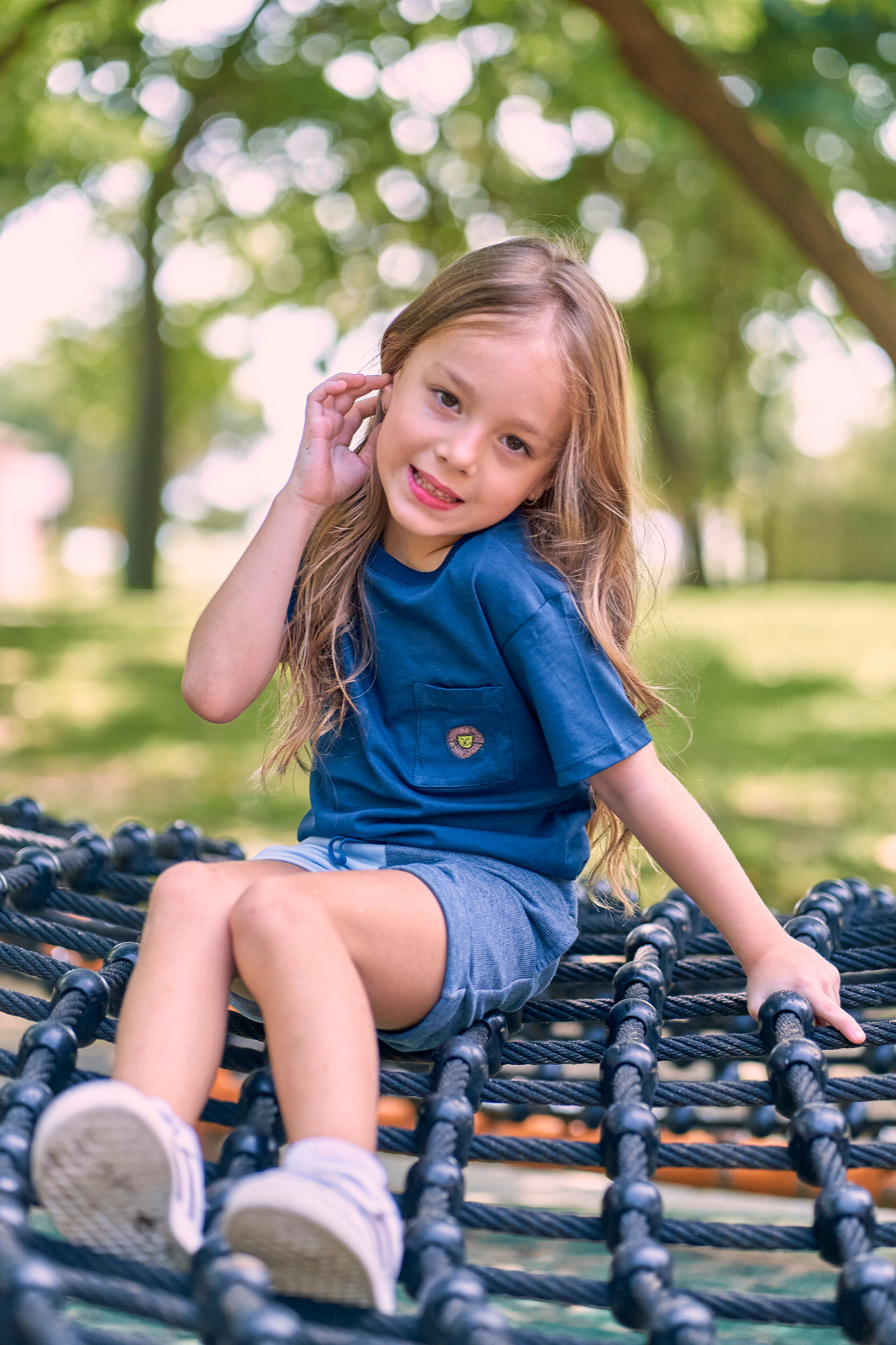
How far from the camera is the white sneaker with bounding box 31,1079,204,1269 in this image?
3.64 ft

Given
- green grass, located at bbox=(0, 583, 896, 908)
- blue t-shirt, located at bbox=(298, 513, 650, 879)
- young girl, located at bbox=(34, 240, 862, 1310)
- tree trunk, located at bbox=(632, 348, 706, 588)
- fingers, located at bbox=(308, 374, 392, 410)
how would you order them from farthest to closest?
tree trunk, located at bbox=(632, 348, 706, 588)
green grass, located at bbox=(0, 583, 896, 908)
fingers, located at bbox=(308, 374, 392, 410)
blue t-shirt, located at bbox=(298, 513, 650, 879)
young girl, located at bbox=(34, 240, 862, 1310)

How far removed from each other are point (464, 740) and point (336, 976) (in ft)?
1.60

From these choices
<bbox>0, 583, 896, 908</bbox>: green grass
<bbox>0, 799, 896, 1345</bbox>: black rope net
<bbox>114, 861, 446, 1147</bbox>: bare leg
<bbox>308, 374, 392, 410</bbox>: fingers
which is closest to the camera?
<bbox>0, 799, 896, 1345</bbox>: black rope net

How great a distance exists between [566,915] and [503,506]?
554 millimetres

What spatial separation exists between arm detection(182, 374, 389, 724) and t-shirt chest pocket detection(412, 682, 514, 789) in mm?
253

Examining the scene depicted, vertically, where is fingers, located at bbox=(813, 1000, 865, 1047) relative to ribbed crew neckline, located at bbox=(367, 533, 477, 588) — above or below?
below

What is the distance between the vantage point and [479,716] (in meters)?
1.72

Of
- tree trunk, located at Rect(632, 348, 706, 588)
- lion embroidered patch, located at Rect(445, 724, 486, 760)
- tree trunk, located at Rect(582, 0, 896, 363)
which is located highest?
tree trunk, located at Rect(632, 348, 706, 588)

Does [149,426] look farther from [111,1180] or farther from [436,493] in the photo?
[111,1180]

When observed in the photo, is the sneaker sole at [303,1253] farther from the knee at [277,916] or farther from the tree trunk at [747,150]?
the tree trunk at [747,150]

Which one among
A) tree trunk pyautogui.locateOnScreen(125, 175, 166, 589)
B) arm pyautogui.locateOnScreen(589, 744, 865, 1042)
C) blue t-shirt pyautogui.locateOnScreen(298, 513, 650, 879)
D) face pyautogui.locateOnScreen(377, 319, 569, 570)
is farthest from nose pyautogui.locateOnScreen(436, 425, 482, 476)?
tree trunk pyautogui.locateOnScreen(125, 175, 166, 589)

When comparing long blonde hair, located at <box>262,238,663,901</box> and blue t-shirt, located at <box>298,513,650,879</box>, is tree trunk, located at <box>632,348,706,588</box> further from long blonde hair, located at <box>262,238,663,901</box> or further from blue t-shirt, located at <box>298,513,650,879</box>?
blue t-shirt, located at <box>298,513,650,879</box>

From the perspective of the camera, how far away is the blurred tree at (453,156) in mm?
6309

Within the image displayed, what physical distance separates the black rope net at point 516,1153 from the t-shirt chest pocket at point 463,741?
0.31 m
